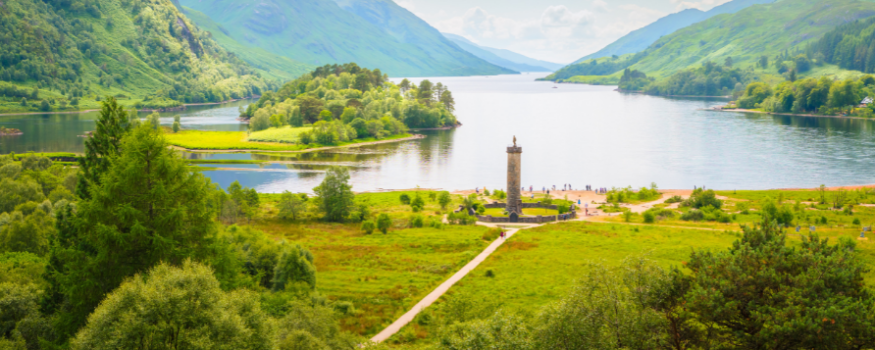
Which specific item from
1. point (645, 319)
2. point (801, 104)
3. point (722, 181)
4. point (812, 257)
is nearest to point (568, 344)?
point (645, 319)

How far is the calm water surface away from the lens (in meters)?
93.3

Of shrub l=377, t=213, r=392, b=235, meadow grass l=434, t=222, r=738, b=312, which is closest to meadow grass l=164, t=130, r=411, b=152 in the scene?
shrub l=377, t=213, r=392, b=235

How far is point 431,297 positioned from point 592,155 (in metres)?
88.6

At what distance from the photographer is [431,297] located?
3666 cm

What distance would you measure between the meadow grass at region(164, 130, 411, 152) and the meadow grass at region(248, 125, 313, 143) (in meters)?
2.49

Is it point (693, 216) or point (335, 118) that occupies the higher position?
point (335, 118)

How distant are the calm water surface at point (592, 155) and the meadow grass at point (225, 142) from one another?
6.81m

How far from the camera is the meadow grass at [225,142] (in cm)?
12312

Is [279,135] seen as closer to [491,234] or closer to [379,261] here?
[491,234]

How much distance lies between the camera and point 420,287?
128ft

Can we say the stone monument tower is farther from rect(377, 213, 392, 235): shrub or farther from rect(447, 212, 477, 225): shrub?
rect(377, 213, 392, 235): shrub

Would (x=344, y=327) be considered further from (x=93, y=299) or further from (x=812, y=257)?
(x=812, y=257)

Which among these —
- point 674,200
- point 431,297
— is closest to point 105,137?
point 431,297

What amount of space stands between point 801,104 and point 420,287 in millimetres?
179673
